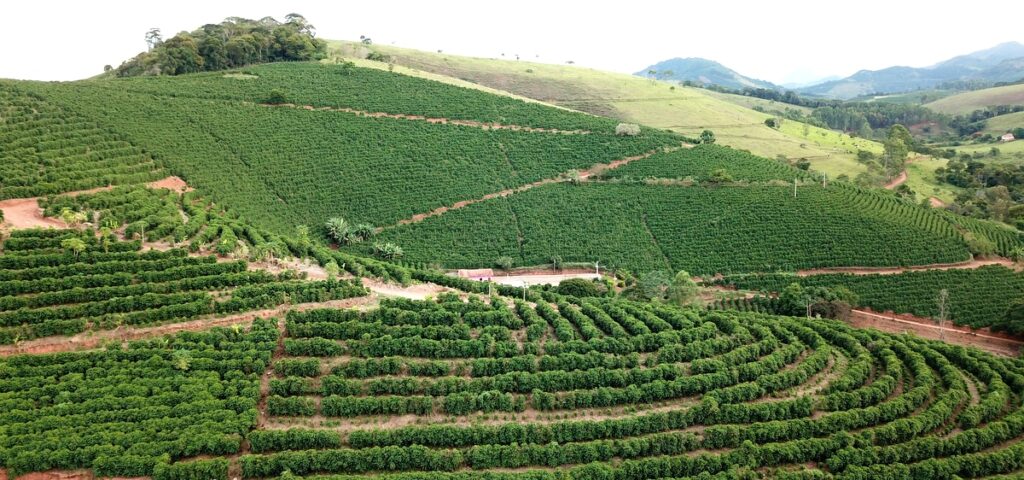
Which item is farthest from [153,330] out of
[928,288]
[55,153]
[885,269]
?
[928,288]

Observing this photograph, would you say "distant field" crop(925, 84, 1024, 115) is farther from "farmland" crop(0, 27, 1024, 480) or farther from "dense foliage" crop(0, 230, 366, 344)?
"dense foliage" crop(0, 230, 366, 344)

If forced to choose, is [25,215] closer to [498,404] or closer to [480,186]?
[498,404]

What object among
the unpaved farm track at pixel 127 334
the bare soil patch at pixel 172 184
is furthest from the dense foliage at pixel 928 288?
the bare soil patch at pixel 172 184

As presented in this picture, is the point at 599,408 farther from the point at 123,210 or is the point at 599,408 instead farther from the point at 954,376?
the point at 123,210

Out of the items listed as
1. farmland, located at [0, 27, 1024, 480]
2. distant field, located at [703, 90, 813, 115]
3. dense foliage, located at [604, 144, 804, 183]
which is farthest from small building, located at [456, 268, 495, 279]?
distant field, located at [703, 90, 813, 115]

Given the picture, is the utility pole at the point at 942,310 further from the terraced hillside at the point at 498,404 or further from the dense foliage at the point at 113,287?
the dense foliage at the point at 113,287

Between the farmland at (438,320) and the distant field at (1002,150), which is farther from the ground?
the distant field at (1002,150)

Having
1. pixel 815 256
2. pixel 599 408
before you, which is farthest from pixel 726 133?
pixel 599 408
